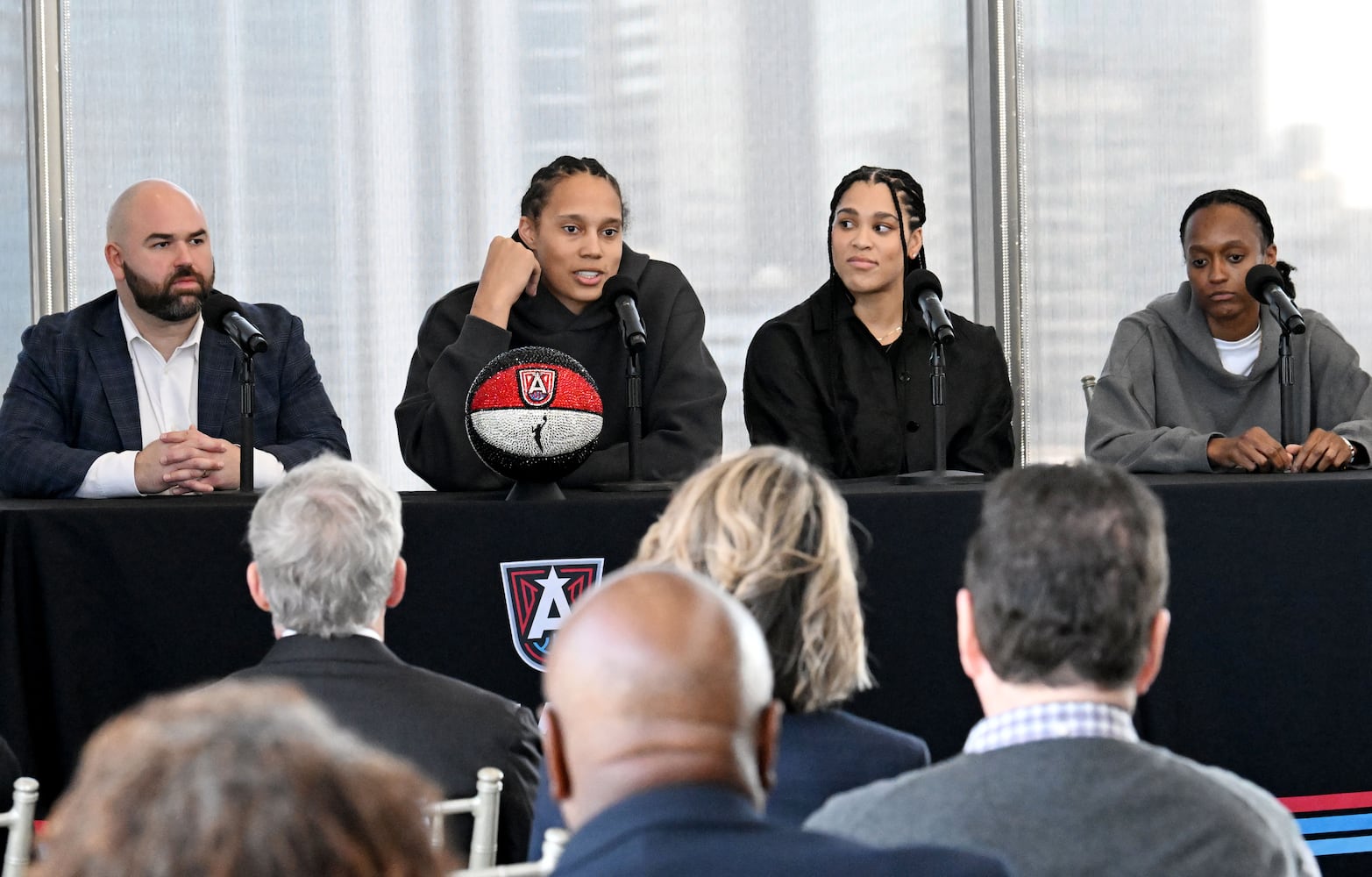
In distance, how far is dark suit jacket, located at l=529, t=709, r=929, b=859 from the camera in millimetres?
1496

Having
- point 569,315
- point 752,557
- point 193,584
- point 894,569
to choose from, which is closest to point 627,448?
point 569,315

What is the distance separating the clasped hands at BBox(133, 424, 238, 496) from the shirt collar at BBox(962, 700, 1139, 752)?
2085mm

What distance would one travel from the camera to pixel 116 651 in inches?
97.7

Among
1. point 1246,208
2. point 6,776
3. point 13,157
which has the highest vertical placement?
point 13,157

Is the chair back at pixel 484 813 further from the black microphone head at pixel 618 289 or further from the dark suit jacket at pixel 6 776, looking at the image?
the black microphone head at pixel 618 289

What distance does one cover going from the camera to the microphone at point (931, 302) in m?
2.89

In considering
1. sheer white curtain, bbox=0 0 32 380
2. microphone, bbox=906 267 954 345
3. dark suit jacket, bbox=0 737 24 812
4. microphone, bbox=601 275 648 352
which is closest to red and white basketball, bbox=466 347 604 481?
microphone, bbox=601 275 648 352

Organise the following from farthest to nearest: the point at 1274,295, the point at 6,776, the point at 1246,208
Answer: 1. the point at 1246,208
2. the point at 1274,295
3. the point at 6,776

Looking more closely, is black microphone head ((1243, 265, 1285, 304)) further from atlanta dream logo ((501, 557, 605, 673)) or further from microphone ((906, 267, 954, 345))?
atlanta dream logo ((501, 557, 605, 673))

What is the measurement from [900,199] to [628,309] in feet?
3.01

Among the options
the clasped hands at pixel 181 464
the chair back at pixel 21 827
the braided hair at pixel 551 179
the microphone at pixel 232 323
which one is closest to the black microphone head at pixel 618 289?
the braided hair at pixel 551 179

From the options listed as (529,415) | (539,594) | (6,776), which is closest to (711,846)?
(6,776)

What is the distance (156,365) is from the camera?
3.45 meters

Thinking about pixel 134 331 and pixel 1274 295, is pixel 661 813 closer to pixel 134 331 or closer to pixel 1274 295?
pixel 1274 295
